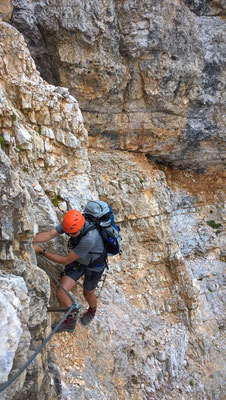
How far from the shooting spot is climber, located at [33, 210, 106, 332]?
14.1ft

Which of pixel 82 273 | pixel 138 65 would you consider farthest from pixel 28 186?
pixel 138 65

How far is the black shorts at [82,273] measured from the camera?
4.91 meters

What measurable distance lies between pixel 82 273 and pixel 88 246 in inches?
31.8

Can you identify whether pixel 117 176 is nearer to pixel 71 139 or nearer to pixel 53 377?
pixel 71 139

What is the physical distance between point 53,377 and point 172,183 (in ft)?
30.5

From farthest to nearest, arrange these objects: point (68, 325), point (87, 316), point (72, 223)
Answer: point (87, 316) → point (68, 325) → point (72, 223)

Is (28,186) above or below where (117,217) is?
above

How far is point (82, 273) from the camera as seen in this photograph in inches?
197

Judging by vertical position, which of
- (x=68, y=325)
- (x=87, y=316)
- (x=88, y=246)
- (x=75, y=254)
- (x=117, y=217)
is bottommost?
(x=117, y=217)

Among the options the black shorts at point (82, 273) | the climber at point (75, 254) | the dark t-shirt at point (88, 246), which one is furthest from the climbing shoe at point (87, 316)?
the dark t-shirt at point (88, 246)

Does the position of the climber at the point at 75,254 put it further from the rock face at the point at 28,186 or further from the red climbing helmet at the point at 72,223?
the rock face at the point at 28,186

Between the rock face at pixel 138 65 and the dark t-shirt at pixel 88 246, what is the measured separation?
547cm

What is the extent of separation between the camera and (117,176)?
9.35 m

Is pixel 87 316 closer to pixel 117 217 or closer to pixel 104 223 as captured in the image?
pixel 104 223
